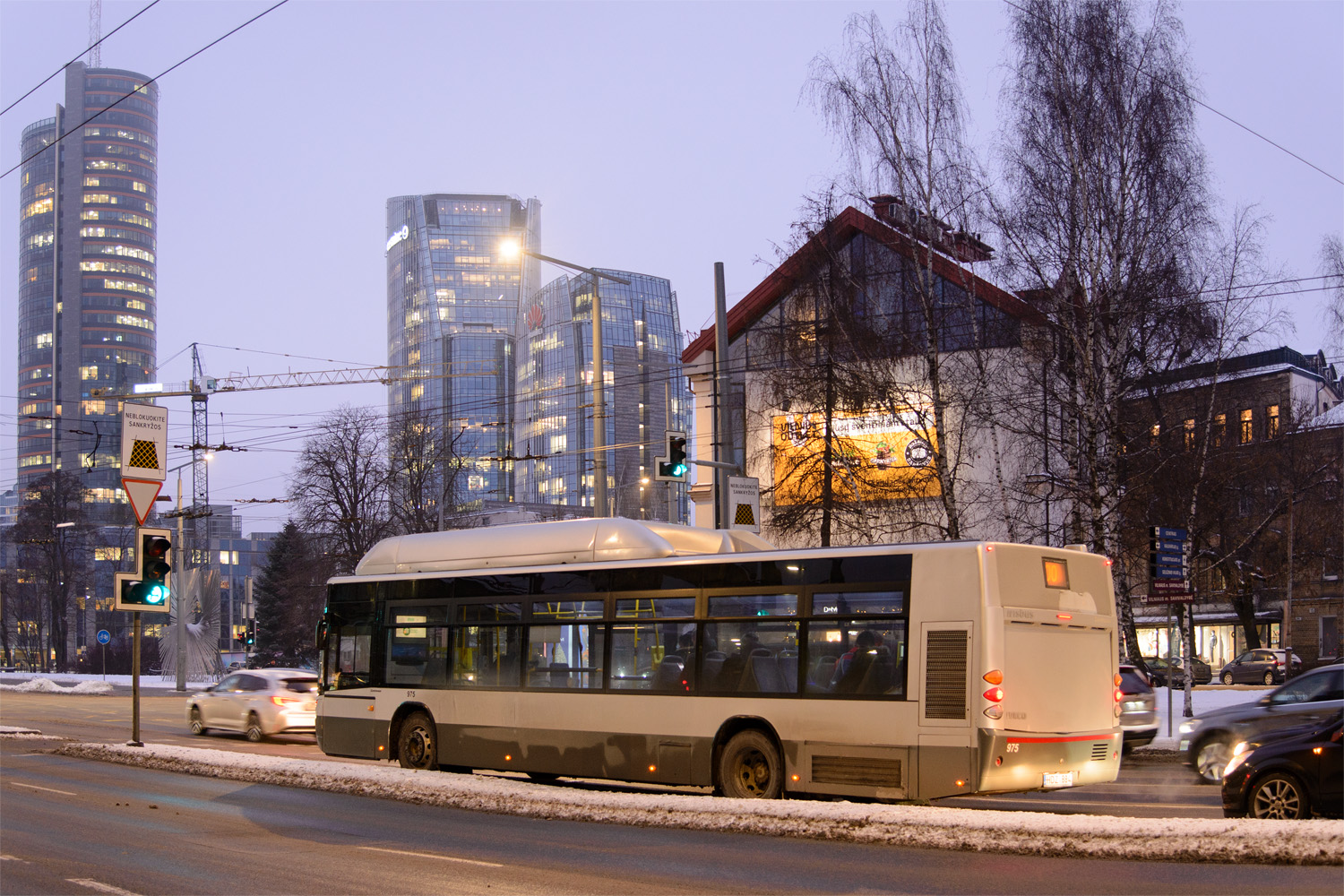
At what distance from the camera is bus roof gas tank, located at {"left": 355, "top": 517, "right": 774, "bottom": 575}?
50.5 ft

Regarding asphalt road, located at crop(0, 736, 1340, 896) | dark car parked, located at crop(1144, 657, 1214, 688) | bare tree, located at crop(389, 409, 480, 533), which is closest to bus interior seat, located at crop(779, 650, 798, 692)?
asphalt road, located at crop(0, 736, 1340, 896)

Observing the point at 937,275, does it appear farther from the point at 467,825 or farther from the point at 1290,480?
the point at 1290,480

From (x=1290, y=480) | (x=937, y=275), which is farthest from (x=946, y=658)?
(x=1290, y=480)

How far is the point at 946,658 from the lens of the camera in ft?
40.0

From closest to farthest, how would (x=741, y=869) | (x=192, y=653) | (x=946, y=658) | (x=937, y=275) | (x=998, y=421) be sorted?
1. (x=741, y=869)
2. (x=946, y=658)
3. (x=998, y=421)
4. (x=937, y=275)
5. (x=192, y=653)

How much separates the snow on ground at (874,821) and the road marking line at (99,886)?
4.81 m

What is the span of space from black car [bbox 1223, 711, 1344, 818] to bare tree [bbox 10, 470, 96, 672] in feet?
240

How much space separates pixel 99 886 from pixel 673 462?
53.9ft

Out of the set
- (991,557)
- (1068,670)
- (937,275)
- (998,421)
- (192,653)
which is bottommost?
(192,653)

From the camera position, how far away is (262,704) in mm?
25312

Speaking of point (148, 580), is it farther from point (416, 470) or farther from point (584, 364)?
point (584, 364)

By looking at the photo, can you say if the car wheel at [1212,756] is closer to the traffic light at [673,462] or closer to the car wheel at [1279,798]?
the car wheel at [1279,798]

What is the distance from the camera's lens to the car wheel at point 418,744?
17.1 m

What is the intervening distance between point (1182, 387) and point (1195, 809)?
20247 mm
